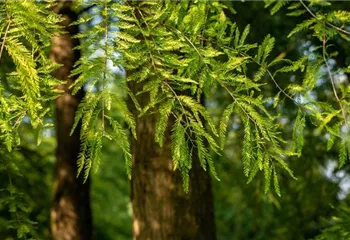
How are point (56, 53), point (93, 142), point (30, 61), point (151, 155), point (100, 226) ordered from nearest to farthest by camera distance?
1. point (30, 61)
2. point (93, 142)
3. point (151, 155)
4. point (56, 53)
5. point (100, 226)

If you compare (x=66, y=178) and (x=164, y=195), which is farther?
(x=66, y=178)

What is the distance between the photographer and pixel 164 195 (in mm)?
5051

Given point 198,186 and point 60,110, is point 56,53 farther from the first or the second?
point 198,186

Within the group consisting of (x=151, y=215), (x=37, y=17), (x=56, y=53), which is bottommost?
(x=151, y=215)

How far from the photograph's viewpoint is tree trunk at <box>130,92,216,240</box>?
5043 mm

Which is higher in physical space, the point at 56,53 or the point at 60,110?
the point at 56,53

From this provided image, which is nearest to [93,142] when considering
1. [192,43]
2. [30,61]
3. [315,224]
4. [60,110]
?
[30,61]

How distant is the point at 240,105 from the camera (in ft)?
12.1

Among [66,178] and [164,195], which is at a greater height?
[66,178]

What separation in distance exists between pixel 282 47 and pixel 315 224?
116 inches

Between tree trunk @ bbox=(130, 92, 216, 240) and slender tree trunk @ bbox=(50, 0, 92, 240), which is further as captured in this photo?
slender tree trunk @ bbox=(50, 0, 92, 240)

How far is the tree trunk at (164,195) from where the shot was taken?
5043 mm

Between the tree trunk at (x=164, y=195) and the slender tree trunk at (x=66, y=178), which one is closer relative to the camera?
the tree trunk at (x=164, y=195)

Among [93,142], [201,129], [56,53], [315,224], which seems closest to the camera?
[93,142]
